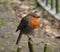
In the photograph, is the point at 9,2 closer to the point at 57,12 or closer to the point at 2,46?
the point at 57,12

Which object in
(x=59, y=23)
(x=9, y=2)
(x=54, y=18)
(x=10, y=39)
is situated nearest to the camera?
(x=10, y=39)

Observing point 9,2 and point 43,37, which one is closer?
point 43,37

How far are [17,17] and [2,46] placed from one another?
7.23ft

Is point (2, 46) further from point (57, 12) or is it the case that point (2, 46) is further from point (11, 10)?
point (11, 10)

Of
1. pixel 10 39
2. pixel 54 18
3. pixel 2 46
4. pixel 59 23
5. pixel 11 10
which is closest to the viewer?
pixel 2 46

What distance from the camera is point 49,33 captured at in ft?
21.5

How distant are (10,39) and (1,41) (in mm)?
248

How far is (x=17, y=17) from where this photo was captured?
7785 mm

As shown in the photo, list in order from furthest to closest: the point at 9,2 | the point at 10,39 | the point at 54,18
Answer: the point at 9,2 < the point at 54,18 < the point at 10,39

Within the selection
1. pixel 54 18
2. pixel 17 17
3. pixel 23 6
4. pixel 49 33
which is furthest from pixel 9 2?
Result: pixel 49 33

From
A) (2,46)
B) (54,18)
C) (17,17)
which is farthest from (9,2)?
(2,46)

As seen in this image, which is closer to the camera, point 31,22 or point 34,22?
point 34,22

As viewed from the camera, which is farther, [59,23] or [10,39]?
[59,23]

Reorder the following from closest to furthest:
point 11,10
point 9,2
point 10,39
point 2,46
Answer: point 2,46 → point 10,39 → point 11,10 → point 9,2
